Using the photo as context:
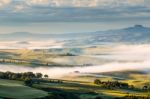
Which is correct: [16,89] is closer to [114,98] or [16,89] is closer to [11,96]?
[11,96]

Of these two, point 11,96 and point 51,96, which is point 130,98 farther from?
point 11,96

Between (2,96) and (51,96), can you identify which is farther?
(51,96)

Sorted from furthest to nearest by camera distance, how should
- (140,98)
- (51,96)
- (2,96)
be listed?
(140,98), (51,96), (2,96)

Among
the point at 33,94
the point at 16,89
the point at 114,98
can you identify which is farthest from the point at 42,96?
the point at 114,98

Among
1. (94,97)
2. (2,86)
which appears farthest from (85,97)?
(2,86)

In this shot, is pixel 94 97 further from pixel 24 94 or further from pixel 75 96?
pixel 24 94

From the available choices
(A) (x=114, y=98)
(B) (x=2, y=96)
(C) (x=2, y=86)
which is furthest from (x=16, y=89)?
(A) (x=114, y=98)

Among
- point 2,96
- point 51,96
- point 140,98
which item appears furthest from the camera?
point 140,98

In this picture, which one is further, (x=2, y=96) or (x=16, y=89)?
(x=16, y=89)
